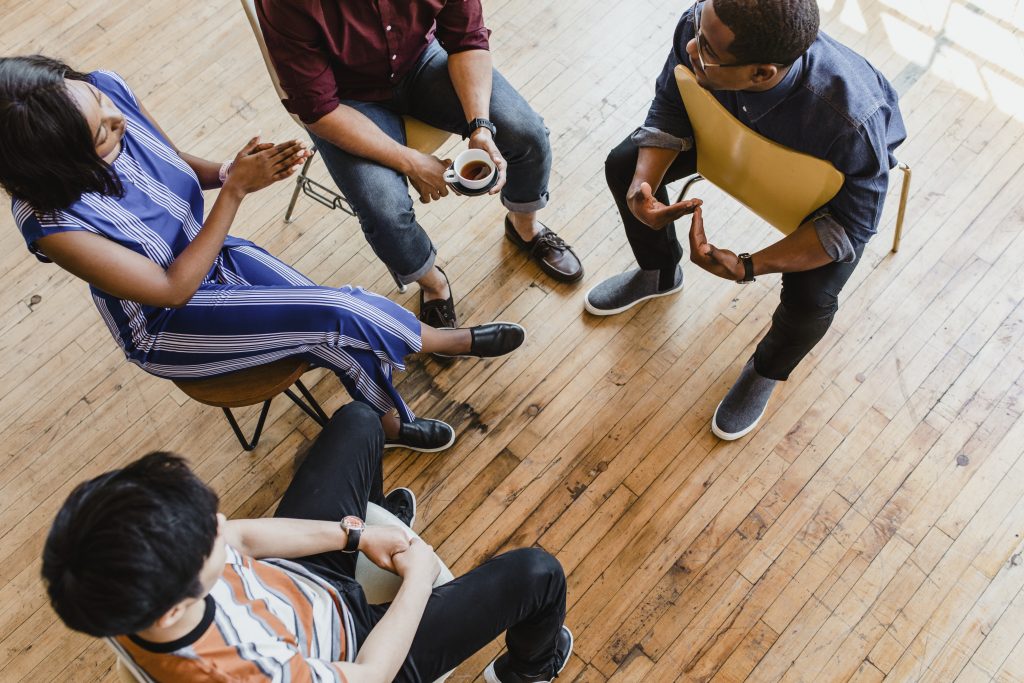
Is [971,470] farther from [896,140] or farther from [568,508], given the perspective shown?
[568,508]

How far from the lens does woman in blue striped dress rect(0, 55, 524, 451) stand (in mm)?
1732

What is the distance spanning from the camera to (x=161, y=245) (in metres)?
2.00

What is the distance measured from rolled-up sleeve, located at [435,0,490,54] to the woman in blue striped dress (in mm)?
688

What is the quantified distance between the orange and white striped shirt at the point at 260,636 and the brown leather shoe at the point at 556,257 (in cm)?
157

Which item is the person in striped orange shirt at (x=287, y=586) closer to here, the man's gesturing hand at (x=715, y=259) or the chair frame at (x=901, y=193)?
the man's gesturing hand at (x=715, y=259)

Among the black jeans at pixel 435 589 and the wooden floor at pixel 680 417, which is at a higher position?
the black jeans at pixel 435 589

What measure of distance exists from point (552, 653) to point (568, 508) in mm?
545

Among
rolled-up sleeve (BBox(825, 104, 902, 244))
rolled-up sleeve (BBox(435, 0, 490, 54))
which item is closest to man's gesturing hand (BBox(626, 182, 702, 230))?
rolled-up sleeve (BBox(825, 104, 902, 244))

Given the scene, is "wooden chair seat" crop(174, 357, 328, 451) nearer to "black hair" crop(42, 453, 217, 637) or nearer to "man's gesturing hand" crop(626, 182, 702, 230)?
"black hair" crop(42, 453, 217, 637)

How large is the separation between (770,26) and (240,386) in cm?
159

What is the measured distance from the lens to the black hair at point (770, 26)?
170cm

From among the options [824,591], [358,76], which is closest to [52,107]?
[358,76]

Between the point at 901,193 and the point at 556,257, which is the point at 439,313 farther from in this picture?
the point at 901,193

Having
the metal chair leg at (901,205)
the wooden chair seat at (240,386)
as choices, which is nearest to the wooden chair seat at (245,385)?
the wooden chair seat at (240,386)
